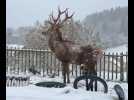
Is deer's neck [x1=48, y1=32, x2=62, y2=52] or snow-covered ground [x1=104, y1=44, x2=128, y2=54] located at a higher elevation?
deer's neck [x1=48, y1=32, x2=62, y2=52]

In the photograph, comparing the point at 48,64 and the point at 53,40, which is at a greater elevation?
the point at 53,40

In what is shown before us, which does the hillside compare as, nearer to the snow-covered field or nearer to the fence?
the fence

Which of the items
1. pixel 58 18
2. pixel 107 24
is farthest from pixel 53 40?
pixel 107 24

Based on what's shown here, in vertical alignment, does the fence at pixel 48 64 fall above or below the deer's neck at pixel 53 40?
below

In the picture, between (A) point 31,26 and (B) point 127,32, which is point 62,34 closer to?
(A) point 31,26

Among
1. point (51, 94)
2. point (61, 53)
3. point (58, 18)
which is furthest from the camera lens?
point (61, 53)

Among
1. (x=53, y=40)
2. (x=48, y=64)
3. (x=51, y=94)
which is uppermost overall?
(x=53, y=40)

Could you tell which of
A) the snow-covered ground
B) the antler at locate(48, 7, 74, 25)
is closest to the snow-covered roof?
the snow-covered ground

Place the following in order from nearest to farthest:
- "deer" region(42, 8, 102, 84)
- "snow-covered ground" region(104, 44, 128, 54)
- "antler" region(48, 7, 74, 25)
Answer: "snow-covered ground" region(104, 44, 128, 54)
"antler" region(48, 7, 74, 25)
"deer" region(42, 8, 102, 84)

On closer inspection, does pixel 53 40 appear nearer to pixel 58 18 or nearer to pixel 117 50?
pixel 58 18

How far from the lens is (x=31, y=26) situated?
115 centimetres

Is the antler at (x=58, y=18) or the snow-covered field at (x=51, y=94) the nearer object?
the snow-covered field at (x=51, y=94)

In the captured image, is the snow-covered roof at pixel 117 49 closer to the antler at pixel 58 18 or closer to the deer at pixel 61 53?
the deer at pixel 61 53

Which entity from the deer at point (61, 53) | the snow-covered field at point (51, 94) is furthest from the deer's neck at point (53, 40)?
the snow-covered field at point (51, 94)
